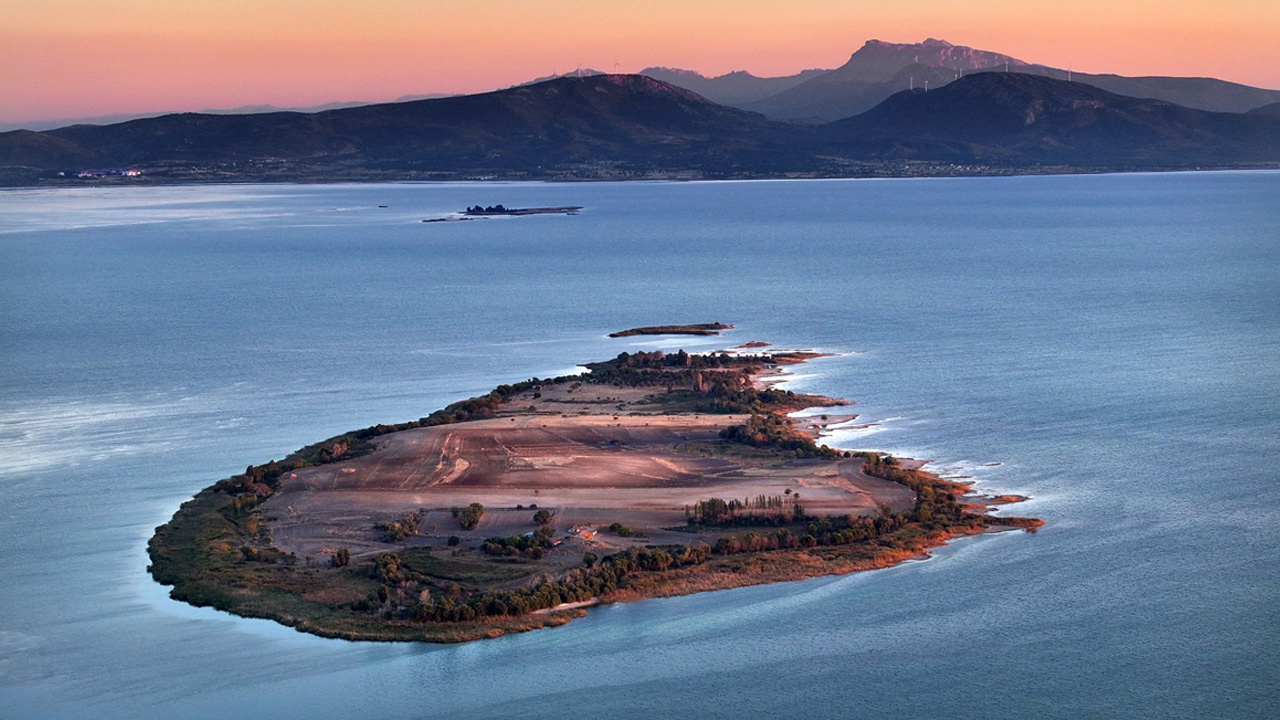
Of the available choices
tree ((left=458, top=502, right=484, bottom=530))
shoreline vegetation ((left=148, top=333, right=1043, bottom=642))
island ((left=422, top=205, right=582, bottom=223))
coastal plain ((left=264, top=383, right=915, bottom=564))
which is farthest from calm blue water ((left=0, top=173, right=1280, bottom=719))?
island ((left=422, top=205, right=582, bottom=223))

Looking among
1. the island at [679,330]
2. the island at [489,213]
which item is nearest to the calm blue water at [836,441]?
the island at [679,330]

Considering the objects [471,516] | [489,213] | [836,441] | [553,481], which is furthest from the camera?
[489,213]

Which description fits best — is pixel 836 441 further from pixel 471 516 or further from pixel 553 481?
pixel 471 516

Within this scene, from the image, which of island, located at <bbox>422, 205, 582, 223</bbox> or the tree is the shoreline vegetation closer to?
the tree

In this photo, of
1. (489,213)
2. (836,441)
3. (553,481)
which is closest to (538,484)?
(553,481)

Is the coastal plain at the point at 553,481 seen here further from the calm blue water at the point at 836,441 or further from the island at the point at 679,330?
the island at the point at 679,330

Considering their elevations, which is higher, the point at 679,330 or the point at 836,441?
the point at 836,441

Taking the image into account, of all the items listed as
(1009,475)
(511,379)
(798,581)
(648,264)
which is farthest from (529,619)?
(648,264)
